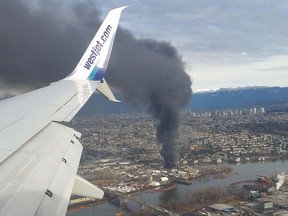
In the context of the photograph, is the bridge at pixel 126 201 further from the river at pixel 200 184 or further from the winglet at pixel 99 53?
the winglet at pixel 99 53

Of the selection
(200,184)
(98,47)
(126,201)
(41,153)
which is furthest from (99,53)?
(200,184)

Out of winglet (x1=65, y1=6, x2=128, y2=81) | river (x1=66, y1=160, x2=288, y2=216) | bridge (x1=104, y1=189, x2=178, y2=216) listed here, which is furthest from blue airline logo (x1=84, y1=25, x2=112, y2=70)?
river (x1=66, y1=160, x2=288, y2=216)

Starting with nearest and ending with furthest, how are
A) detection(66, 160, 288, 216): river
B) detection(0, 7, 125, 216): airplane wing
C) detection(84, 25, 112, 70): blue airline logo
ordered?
detection(0, 7, 125, 216): airplane wing
detection(84, 25, 112, 70): blue airline logo
detection(66, 160, 288, 216): river

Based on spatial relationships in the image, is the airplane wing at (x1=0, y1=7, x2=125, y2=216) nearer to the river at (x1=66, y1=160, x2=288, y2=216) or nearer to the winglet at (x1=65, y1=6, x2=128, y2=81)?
the winglet at (x1=65, y1=6, x2=128, y2=81)

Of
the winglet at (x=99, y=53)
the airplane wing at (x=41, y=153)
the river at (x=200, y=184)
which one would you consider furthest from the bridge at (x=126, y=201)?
the airplane wing at (x=41, y=153)

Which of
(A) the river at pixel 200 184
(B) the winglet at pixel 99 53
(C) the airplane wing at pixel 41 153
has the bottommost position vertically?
(A) the river at pixel 200 184

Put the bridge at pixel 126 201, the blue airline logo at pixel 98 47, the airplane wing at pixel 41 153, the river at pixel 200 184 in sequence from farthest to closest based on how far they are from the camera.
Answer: the river at pixel 200 184
the bridge at pixel 126 201
the blue airline logo at pixel 98 47
the airplane wing at pixel 41 153

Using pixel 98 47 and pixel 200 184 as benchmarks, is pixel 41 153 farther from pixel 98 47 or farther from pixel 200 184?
pixel 200 184

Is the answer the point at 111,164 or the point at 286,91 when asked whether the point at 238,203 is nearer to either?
the point at 111,164
